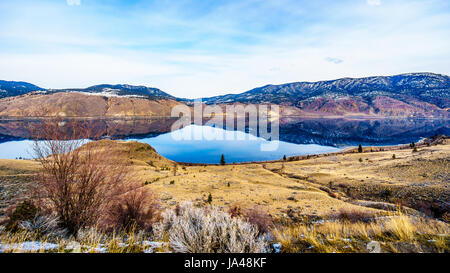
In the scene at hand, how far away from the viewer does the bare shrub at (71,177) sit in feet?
14.0

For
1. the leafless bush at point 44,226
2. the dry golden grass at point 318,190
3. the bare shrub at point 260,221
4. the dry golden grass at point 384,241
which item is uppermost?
the dry golden grass at point 384,241

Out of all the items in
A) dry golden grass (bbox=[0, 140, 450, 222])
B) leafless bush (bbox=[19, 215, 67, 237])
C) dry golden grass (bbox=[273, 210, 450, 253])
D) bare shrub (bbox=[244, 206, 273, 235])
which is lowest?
dry golden grass (bbox=[0, 140, 450, 222])

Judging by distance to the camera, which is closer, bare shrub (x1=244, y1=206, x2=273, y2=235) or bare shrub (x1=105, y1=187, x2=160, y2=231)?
bare shrub (x1=244, y1=206, x2=273, y2=235)

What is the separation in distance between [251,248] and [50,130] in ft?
16.4

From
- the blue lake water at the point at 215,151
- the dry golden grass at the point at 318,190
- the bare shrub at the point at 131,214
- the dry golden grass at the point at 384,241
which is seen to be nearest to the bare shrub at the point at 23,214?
the bare shrub at the point at 131,214

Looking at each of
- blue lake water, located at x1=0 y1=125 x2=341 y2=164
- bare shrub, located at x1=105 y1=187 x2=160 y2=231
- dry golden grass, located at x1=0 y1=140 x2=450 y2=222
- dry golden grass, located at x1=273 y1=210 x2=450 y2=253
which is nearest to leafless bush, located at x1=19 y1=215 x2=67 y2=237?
bare shrub, located at x1=105 y1=187 x2=160 y2=231

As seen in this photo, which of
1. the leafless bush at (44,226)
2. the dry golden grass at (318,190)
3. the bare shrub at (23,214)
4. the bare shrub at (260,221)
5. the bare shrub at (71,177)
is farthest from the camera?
the dry golden grass at (318,190)

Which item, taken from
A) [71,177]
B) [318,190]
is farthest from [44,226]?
[318,190]

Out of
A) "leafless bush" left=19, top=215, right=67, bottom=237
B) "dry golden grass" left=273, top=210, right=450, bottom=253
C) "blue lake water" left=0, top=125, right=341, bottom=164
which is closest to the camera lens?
"dry golden grass" left=273, top=210, right=450, bottom=253

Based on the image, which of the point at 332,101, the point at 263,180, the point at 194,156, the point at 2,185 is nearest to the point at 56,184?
the point at 2,185

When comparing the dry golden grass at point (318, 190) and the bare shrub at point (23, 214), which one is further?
the dry golden grass at point (318, 190)

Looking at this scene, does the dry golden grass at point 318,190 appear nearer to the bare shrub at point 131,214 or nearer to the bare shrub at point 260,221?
the bare shrub at point 131,214

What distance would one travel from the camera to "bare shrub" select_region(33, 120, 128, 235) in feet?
14.0

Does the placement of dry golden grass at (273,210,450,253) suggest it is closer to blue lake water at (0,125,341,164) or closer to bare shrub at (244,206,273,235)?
bare shrub at (244,206,273,235)
